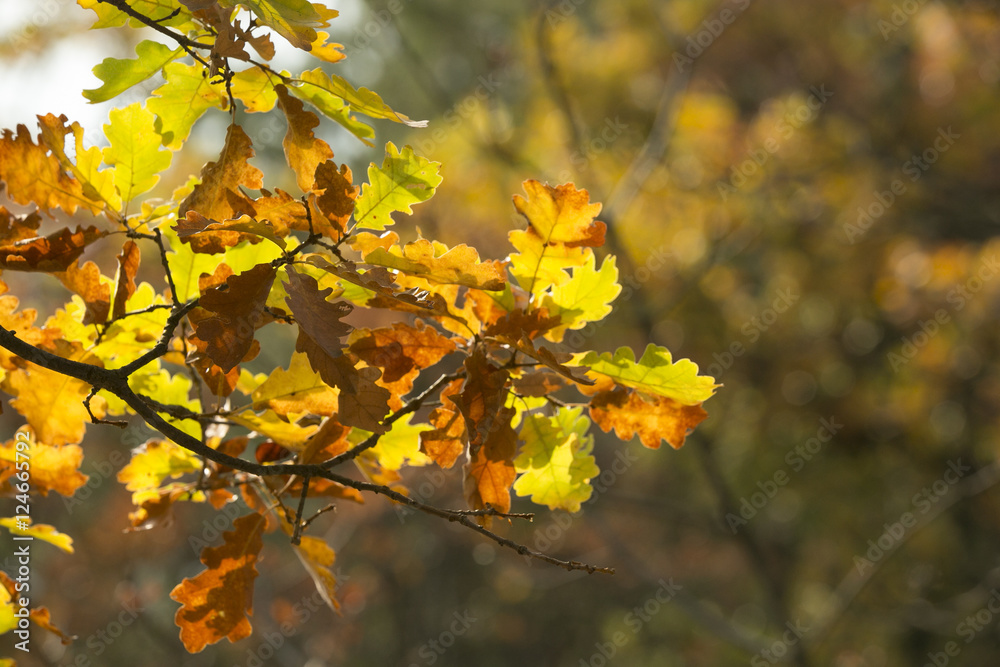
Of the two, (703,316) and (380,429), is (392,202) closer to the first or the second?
(380,429)

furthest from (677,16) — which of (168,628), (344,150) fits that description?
(168,628)

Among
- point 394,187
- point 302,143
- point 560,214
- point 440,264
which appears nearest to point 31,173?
point 302,143

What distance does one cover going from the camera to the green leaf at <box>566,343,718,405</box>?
3.66 ft

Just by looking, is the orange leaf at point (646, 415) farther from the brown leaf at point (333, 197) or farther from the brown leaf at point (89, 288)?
the brown leaf at point (89, 288)

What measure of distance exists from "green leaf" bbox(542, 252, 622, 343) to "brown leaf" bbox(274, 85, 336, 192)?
411 millimetres

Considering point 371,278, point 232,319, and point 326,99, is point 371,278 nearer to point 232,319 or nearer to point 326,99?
point 232,319

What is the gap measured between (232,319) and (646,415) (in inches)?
25.4

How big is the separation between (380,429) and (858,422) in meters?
8.38

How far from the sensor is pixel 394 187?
42.7 inches

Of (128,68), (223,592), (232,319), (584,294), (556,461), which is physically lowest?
(556,461)

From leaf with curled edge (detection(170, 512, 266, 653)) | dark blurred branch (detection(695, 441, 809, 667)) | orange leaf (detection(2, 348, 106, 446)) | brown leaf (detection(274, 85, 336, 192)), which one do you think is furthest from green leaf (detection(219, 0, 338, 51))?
dark blurred branch (detection(695, 441, 809, 667))

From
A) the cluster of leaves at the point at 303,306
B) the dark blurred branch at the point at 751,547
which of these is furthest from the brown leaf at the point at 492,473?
the dark blurred branch at the point at 751,547

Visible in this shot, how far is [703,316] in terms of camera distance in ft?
26.3

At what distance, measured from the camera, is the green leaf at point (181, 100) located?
1164 millimetres
